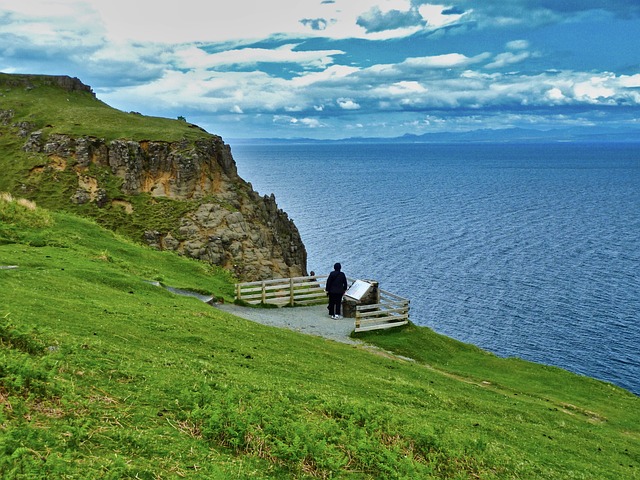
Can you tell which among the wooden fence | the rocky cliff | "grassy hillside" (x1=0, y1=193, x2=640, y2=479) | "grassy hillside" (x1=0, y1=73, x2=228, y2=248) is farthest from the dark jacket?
"grassy hillside" (x1=0, y1=73, x2=228, y2=248)

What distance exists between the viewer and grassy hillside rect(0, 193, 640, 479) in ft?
37.4

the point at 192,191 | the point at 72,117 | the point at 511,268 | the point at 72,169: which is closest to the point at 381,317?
the point at 192,191

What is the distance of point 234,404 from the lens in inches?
553

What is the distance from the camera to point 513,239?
125812 millimetres

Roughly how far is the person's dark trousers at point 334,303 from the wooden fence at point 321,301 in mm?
1616

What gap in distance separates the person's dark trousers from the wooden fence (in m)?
1.62

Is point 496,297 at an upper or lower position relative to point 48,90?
lower

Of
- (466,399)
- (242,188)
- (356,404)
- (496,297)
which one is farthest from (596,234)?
(356,404)

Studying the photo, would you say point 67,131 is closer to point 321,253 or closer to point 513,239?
point 321,253

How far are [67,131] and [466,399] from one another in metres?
68.1

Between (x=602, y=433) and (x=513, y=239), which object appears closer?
(x=602, y=433)

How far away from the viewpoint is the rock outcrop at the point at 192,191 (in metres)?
63.8

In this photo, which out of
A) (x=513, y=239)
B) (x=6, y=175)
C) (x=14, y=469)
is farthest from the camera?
(x=513, y=239)

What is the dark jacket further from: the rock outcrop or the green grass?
the green grass
